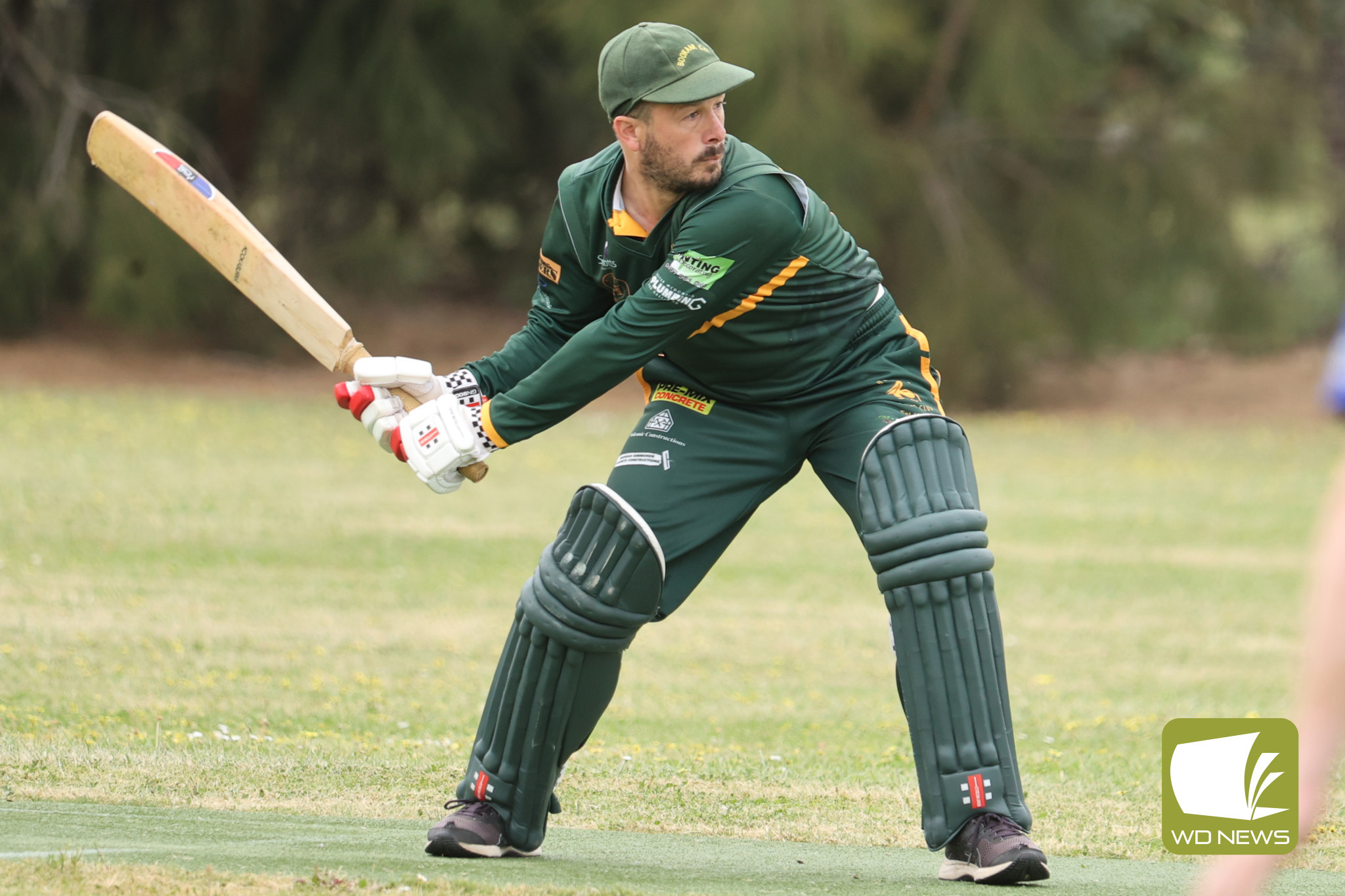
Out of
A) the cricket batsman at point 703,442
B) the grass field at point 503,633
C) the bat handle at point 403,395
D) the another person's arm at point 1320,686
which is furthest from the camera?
the grass field at point 503,633

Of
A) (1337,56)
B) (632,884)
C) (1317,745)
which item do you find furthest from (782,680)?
(1337,56)

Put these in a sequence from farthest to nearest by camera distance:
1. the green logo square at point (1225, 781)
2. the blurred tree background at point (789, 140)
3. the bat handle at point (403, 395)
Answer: the blurred tree background at point (789, 140) → the bat handle at point (403, 395) → the green logo square at point (1225, 781)

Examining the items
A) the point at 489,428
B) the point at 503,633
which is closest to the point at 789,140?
the point at 503,633

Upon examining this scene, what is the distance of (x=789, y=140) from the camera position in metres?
18.6

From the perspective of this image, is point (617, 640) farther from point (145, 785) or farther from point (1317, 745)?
point (1317, 745)

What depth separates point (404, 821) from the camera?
487 cm

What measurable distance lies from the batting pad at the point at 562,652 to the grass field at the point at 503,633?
26.9 inches

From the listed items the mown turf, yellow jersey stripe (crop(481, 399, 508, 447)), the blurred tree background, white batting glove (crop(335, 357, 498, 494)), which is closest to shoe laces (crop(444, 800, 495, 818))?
the mown turf

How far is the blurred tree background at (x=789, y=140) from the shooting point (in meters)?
19.3

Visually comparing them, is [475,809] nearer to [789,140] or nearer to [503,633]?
[503,633]

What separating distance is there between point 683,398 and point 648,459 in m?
0.23

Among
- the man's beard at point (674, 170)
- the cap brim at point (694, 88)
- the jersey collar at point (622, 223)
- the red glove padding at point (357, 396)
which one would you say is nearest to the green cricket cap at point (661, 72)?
the cap brim at point (694, 88)

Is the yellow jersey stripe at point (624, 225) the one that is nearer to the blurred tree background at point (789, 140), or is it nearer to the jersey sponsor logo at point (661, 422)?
the jersey sponsor logo at point (661, 422)

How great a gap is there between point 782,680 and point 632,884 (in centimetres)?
403
